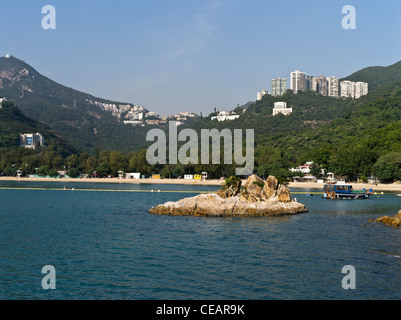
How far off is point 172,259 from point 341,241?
17.4m

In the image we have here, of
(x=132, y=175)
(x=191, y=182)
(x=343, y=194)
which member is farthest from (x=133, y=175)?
(x=343, y=194)

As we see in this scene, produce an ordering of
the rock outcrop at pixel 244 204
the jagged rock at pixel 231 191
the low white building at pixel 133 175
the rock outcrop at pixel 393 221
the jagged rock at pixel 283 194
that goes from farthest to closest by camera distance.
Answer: the low white building at pixel 133 175
the jagged rock at pixel 283 194
the jagged rock at pixel 231 191
the rock outcrop at pixel 244 204
the rock outcrop at pixel 393 221

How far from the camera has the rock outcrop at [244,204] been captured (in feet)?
198

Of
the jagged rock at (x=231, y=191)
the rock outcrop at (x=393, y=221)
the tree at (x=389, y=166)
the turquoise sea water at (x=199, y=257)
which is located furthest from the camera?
the tree at (x=389, y=166)

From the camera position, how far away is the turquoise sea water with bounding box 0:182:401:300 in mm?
25594

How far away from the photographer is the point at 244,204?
6141 centimetres

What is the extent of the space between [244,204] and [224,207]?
3132 mm

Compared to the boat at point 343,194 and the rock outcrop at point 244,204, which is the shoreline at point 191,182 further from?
the rock outcrop at point 244,204

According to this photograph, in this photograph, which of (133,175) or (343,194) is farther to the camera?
(133,175)

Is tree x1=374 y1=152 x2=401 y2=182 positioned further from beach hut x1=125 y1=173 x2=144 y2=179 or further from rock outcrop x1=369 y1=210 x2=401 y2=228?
beach hut x1=125 y1=173 x2=144 y2=179

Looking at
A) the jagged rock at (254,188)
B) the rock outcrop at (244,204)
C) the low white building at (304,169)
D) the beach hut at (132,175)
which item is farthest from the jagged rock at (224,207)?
the beach hut at (132,175)

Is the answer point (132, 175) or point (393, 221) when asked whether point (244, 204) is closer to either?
point (393, 221)
